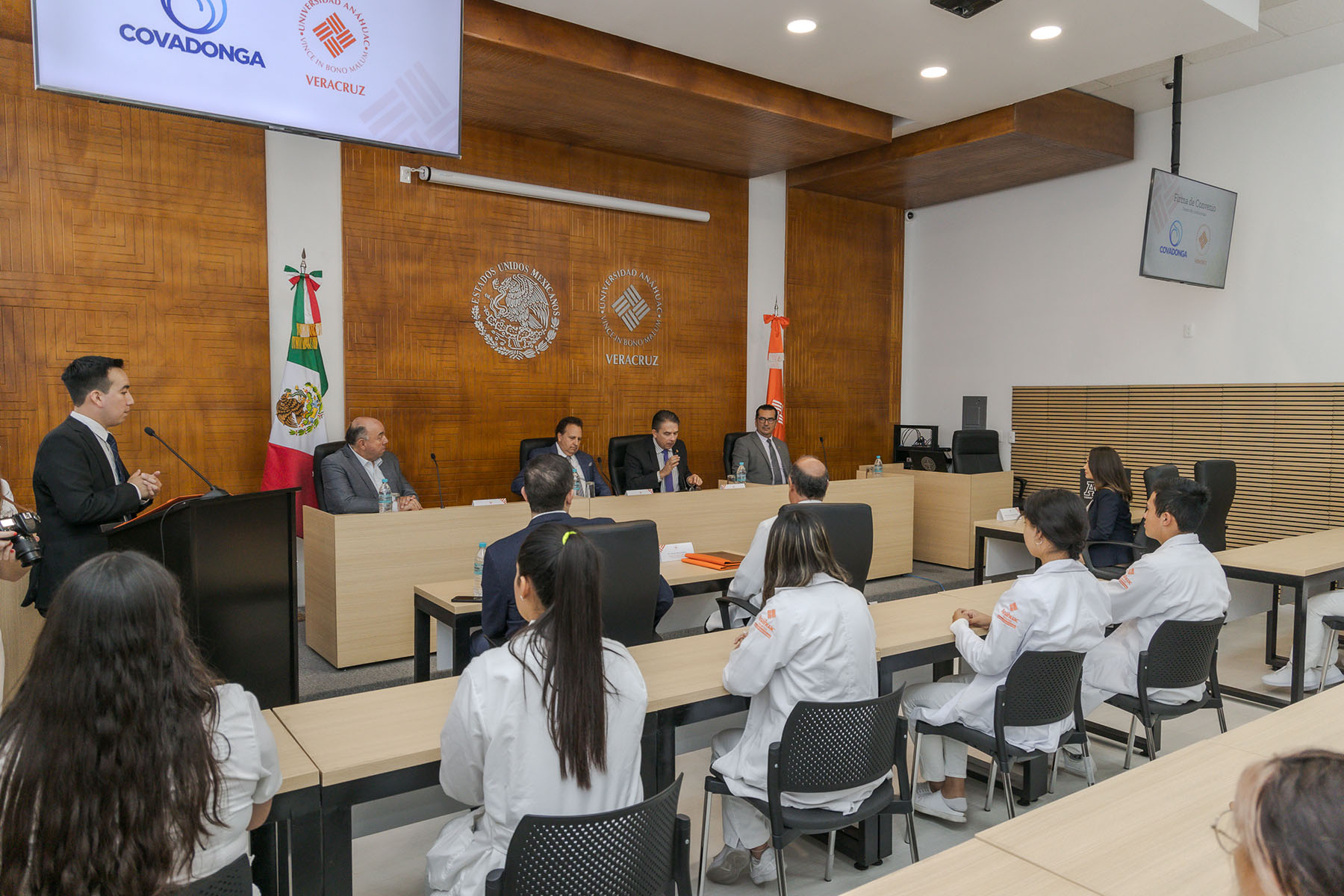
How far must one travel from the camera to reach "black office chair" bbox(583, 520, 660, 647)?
9.41ft

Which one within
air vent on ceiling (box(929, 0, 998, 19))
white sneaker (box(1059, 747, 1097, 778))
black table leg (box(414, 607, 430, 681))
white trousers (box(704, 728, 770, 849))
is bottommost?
white sneaker (box(1059, 747, 1097, 778))

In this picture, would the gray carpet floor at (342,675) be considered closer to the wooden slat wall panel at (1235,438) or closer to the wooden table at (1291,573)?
the wooden table at (1291,573)

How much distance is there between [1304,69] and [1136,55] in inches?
84.4

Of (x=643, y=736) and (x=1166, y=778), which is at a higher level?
(x=1166, y=778)

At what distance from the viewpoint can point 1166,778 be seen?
1.78 meters

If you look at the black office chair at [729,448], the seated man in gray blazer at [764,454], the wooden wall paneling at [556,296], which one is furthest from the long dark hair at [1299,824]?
the black office chair at [729,448]

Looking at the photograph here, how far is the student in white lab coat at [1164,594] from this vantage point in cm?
331

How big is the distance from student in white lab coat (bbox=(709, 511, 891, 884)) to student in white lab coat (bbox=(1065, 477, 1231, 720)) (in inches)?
54.9

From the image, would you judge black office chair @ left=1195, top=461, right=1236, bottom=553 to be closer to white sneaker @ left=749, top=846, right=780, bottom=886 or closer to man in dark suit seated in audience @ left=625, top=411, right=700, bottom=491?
man in dark suit seated in audience @ left=625, top=411, right=700, bottom=491

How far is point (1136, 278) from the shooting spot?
752 centimetres

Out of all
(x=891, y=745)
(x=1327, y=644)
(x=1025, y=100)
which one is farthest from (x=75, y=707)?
(x=1025, y=100)

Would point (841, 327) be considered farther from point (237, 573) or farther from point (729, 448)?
point (237, 573)

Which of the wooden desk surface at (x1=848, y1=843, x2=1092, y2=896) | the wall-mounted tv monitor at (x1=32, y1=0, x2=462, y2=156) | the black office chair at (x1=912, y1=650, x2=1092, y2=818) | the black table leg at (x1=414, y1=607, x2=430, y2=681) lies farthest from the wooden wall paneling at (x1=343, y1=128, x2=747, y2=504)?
the wooden desk surface at (x1=848, y1=843, x2=1092, y2=896)

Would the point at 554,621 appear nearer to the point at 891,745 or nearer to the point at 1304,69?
the point at 891,745
